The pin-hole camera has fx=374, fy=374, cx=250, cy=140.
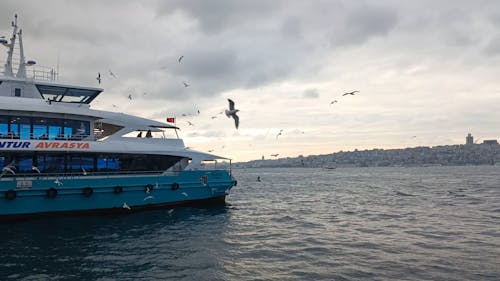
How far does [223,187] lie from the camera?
2533cm

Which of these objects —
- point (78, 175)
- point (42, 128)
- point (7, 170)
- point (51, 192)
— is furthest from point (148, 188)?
point (7, 170)

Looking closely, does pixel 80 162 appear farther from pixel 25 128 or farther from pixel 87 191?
pixel 25 128

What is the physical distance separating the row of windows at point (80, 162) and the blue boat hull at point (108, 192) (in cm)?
82

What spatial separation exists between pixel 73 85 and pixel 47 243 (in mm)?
11834

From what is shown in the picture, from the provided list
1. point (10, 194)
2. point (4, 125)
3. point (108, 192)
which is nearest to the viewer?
point (10, 194)

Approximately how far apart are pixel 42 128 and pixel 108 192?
17.4 feet

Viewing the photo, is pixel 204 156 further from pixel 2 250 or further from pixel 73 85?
pixel 2 250

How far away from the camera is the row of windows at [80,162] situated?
2022cm

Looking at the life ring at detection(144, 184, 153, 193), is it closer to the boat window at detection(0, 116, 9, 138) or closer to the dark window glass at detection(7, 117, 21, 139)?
the dark window glass at detection(7, 117, 21, 139)

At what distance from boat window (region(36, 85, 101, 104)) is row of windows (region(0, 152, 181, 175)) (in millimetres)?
4723

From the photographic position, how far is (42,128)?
845 inches

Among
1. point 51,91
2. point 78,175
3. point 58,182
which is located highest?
point 51,91

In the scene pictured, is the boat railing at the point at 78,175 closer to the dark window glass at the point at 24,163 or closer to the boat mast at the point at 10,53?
the dark window glass at the point at 24,163

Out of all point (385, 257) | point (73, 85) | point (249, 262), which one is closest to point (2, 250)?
point (249, 262)
